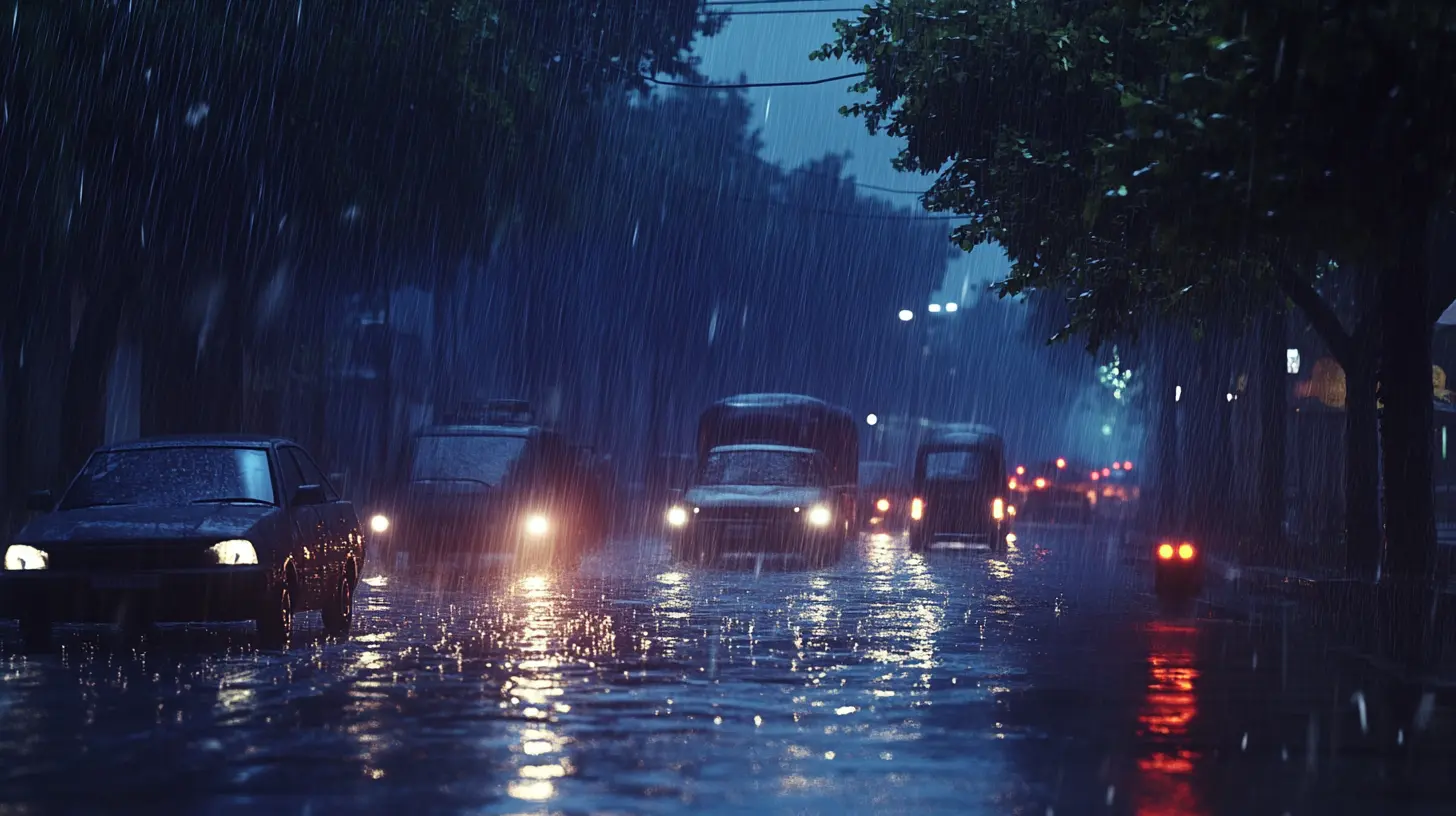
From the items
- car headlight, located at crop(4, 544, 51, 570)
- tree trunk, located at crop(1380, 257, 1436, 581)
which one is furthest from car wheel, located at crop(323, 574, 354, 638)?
tree trunk, located at crop(1380, 257, 1436, 581)

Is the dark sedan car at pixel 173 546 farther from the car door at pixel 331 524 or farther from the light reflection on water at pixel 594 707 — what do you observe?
the light reflection on water at pixel 594 707

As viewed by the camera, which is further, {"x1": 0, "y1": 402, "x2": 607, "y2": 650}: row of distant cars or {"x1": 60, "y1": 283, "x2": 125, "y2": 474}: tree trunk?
{"x1": 60, "y1": 283, "x2": 125, "y2": 474}: tree trunk

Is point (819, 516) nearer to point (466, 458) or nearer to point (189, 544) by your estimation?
point (466, 458)

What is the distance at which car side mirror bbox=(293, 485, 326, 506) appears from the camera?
17.0m

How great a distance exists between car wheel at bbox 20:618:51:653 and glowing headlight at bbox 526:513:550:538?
1324cm

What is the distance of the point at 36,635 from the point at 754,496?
1615 cm

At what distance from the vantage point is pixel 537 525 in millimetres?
29594

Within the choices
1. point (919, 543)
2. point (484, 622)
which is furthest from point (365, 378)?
point (484, 622)

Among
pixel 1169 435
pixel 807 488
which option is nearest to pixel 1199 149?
pixel 807 488

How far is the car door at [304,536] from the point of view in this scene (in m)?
17.0

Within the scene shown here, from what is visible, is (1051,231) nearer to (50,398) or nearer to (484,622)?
(484,622)

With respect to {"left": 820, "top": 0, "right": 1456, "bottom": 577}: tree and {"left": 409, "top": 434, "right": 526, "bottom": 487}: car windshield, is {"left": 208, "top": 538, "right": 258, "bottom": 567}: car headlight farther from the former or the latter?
{"left": 409, "top": 434, "right": 526, "bottom": 487}: car windshield

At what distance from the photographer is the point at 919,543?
38594mm

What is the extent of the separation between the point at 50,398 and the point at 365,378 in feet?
75.5
